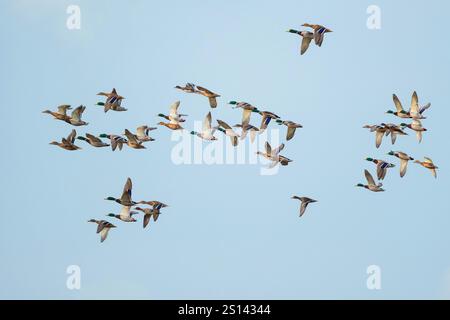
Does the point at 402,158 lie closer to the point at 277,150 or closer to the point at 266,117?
the point at 277,150

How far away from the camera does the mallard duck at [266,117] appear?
273 feet

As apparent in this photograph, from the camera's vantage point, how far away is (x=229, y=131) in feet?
278

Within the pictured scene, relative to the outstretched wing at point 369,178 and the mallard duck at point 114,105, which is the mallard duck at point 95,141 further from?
the outstretched wing at point 369,178

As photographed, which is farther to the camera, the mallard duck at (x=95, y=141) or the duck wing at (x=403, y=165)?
the duck wing at (x=403, y=165)

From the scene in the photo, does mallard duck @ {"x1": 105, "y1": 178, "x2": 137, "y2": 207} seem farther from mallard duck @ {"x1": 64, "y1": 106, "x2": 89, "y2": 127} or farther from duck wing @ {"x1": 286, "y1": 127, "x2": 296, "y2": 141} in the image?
duck wing @ {"x1": 286, "y1": 127, "x2": 296, "y2": 141}

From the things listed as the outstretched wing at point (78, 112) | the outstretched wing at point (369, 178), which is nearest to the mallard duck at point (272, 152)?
the outstretched wing at point (369, 178)

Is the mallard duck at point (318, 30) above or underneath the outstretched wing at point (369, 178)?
above

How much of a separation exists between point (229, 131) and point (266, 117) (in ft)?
6.58

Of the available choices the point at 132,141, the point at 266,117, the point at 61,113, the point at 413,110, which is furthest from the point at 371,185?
the point at 61,113

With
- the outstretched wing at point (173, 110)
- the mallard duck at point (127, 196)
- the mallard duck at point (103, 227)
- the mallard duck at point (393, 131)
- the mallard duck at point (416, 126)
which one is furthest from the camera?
the outstretched wing at point (173, 110)

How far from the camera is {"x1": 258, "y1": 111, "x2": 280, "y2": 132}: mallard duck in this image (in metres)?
83.3

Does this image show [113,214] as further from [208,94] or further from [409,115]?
[409,115]

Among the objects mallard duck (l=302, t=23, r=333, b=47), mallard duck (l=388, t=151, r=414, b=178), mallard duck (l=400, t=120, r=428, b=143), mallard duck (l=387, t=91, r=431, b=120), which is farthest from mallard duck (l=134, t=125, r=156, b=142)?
mallard duck (l=400, t=120, r=428, b=143)

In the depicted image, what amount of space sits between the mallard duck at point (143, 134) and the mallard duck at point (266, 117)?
4.61 m
